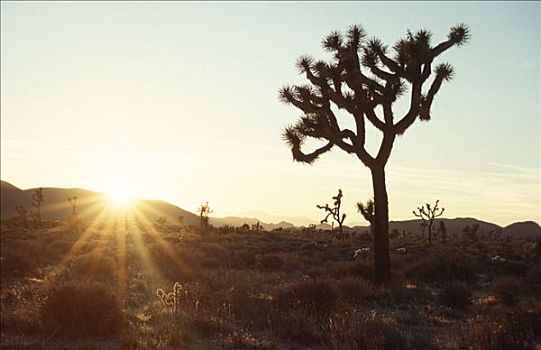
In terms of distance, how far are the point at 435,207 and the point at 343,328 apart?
128 ft

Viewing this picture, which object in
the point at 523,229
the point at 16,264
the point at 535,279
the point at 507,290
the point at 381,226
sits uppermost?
the point at 523,229

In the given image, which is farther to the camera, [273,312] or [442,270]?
[442,270]

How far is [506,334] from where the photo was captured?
8000 mm

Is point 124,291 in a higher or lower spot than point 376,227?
lower

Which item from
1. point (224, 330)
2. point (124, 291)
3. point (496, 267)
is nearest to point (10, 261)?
point (124, 291)

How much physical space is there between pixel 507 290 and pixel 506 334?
6.49 meters

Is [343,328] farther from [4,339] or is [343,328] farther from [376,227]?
[376,227]

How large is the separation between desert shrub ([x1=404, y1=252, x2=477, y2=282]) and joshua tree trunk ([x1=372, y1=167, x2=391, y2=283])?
214 centimetres

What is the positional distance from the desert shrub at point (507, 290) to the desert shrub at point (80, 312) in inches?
337

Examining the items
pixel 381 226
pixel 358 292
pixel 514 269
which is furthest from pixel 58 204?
pixel 358 292

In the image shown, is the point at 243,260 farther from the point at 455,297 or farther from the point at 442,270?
the point at 455,297

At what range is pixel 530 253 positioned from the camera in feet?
90.7

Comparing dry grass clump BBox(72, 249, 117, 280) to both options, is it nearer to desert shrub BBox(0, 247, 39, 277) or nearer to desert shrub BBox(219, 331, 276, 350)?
desert shrub BBox(0, 247, 39, 277)

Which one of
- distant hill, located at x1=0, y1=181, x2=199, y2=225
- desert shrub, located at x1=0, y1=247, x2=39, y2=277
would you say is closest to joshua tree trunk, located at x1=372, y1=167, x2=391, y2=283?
desert shrub, located at x1=0, y1=247, x2=39, y2=277
